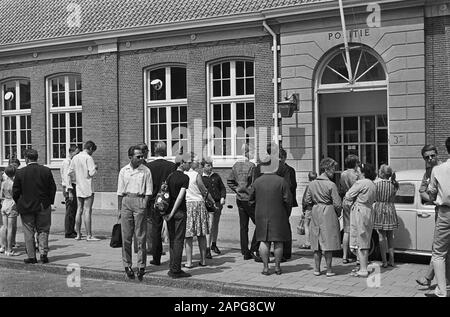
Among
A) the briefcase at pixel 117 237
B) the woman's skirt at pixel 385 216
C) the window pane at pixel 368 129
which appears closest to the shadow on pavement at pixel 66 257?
the briefcase at pixel 117 237

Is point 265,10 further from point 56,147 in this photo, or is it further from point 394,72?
point 56,147

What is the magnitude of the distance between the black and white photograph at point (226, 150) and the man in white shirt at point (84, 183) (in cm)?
3

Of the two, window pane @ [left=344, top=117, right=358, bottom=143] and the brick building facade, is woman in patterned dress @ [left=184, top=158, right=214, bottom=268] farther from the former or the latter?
window pane @ [left=344, top=117, right=358, bottom=143]

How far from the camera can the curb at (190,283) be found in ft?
24.5

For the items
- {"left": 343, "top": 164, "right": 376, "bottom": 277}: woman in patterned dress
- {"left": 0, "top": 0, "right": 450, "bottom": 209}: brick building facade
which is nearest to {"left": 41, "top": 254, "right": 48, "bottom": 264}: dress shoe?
{"left": 343, "top": 164, "right": 376, "bottom": 277}: woman in patterned dress

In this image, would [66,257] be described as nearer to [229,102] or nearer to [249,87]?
[229,102]

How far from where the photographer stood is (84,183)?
12.5m

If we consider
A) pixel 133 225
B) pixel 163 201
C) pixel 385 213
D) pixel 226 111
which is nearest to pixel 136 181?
pixel 163 201

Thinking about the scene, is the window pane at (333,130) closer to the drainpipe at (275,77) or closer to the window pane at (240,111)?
the drainpipe at (275,77)

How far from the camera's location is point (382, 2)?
15.6 meters

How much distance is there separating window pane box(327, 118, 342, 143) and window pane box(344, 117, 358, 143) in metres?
0.23

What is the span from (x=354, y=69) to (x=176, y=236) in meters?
10.3

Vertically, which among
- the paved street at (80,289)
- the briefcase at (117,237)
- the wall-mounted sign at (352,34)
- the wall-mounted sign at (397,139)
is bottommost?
the paved street at (80,289)

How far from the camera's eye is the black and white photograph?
8422 mm
